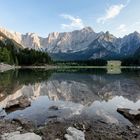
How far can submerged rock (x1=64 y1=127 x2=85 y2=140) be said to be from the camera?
17.6m

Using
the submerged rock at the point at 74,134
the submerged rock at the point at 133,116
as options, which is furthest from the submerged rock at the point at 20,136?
the submerged rock at the point at 133,116

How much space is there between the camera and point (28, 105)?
3231cm

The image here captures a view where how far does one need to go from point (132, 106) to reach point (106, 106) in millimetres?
3410

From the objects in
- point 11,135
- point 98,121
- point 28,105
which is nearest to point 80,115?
point 98,121

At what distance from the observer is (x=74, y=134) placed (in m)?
18.2

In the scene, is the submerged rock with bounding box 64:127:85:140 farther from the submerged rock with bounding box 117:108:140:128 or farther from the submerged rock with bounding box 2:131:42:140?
the submerged rock with bounding box 117:108:140:128

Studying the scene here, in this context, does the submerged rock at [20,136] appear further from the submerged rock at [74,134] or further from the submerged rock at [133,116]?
the submerged rock at [133,116]

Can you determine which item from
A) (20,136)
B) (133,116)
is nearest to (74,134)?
(20,136)

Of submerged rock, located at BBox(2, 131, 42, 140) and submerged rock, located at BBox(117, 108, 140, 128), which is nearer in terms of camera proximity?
submerged rock, located at BBox(2, 131, 42, 140)

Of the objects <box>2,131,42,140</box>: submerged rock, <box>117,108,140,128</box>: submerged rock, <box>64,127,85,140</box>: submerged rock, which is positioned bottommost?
<box>117,108,140,128</box>: submerged rock

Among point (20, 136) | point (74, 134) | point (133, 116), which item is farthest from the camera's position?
point (133, 116)

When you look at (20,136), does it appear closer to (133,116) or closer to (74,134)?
(74,134)

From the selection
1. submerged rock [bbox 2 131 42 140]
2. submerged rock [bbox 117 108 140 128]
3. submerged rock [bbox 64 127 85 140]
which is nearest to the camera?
submerged rock [bbox 2 131 42 140]

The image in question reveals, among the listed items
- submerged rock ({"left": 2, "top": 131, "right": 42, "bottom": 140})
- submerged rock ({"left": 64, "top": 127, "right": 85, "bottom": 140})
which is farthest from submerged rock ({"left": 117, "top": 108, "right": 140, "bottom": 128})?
submerged rock ({"left": 2, "top": 131, "right": 42, "bottom": 140})
